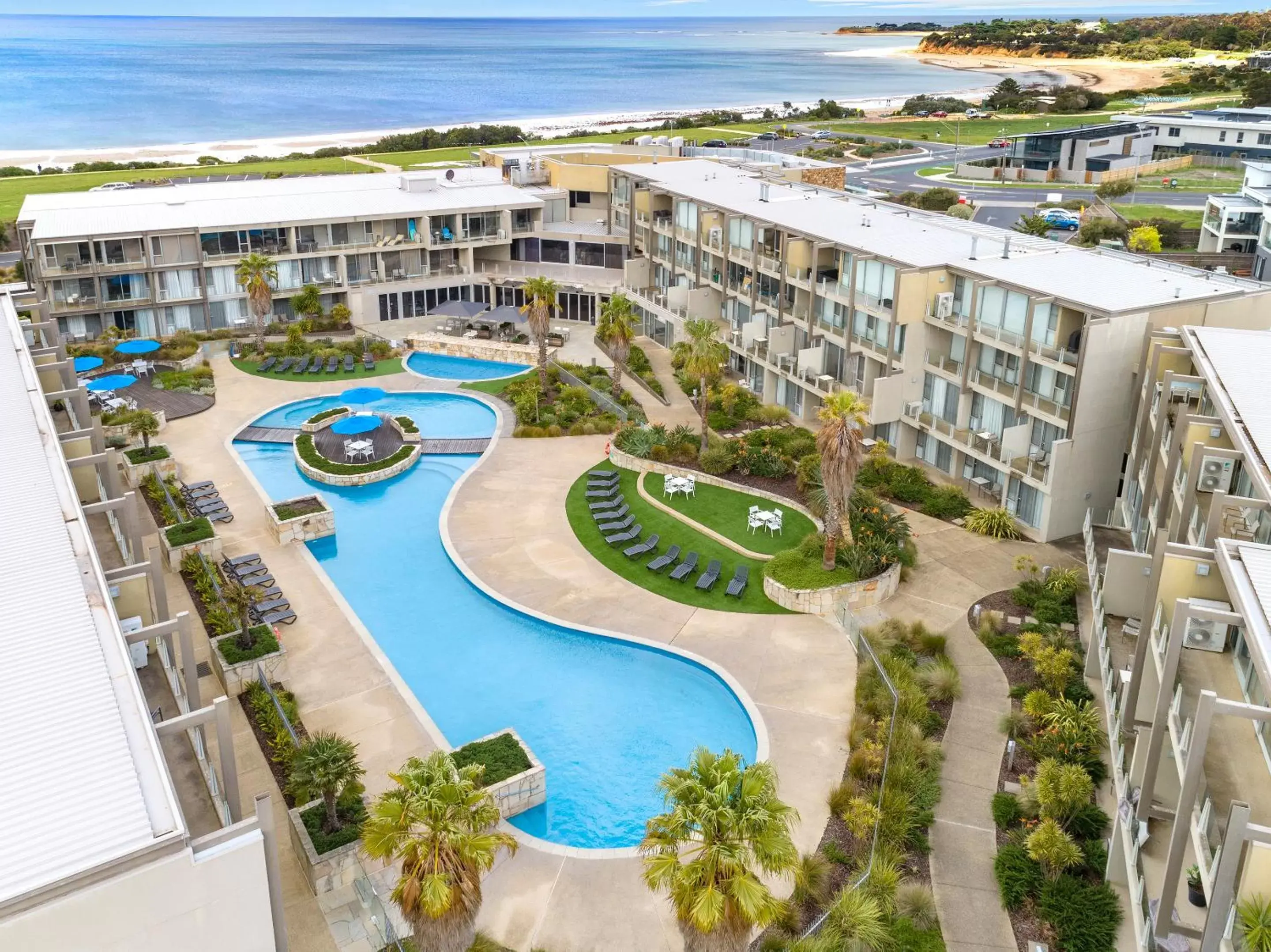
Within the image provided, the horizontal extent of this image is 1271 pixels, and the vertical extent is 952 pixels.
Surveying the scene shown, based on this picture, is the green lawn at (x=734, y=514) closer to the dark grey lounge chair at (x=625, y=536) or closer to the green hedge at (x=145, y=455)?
the dark grey lounge chair at (x=625, y=536)

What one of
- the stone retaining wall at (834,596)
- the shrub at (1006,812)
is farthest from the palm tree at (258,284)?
the shrub at (1006,812)

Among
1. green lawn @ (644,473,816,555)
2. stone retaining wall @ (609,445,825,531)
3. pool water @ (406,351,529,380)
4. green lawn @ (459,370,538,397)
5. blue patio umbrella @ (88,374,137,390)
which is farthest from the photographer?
pool water @ (406,351,529,380)

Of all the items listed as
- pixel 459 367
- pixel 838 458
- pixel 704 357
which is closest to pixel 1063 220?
pixel 704 357

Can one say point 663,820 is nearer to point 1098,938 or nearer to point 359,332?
point 1098,938

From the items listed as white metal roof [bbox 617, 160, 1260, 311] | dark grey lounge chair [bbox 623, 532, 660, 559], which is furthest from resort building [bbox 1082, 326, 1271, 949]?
dark grey lounge chair [bbox 623, 532, 660, 559]

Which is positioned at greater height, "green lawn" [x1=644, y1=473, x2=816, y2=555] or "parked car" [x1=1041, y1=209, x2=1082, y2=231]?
"parked car" [x1=1041, y1=209, x2=1082, y2=231]

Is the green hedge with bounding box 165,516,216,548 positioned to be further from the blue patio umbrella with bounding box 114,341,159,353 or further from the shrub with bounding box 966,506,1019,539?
the shrub with bounding box 966,506,1019,539

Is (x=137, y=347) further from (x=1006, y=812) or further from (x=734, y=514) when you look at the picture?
(x=1006, y=812)
